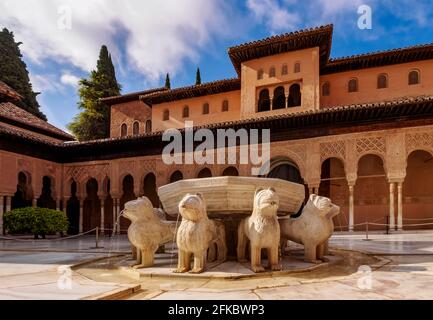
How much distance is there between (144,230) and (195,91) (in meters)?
17.4

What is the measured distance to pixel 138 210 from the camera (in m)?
5.64

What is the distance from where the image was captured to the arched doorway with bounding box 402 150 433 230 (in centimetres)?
1739

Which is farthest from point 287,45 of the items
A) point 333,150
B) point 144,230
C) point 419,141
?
point 144,230

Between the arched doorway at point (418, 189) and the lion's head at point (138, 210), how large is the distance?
50.0 ft

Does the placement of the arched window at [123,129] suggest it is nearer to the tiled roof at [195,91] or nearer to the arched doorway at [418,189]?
the tiled roof at [195,91]

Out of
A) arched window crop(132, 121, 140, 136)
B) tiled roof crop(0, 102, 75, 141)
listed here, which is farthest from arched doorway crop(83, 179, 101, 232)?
arched window crop(132, 121, 140, 136)

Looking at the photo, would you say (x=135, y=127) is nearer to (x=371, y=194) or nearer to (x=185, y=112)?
(x=185, y=112)

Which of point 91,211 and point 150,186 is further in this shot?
point 91,211

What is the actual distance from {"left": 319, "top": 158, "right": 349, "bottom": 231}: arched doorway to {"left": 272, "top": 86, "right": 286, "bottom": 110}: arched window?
3.97 metres

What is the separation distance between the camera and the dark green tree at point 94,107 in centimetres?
3306

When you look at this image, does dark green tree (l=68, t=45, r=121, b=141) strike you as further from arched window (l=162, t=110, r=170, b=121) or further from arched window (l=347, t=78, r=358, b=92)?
arched window (l=347, t=78, r=358, b=92)

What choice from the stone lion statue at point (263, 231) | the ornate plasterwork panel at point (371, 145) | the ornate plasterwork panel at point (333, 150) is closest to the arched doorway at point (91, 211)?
the ornate plasterwork panel at point (333, 150)

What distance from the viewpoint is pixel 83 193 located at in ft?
70.5
